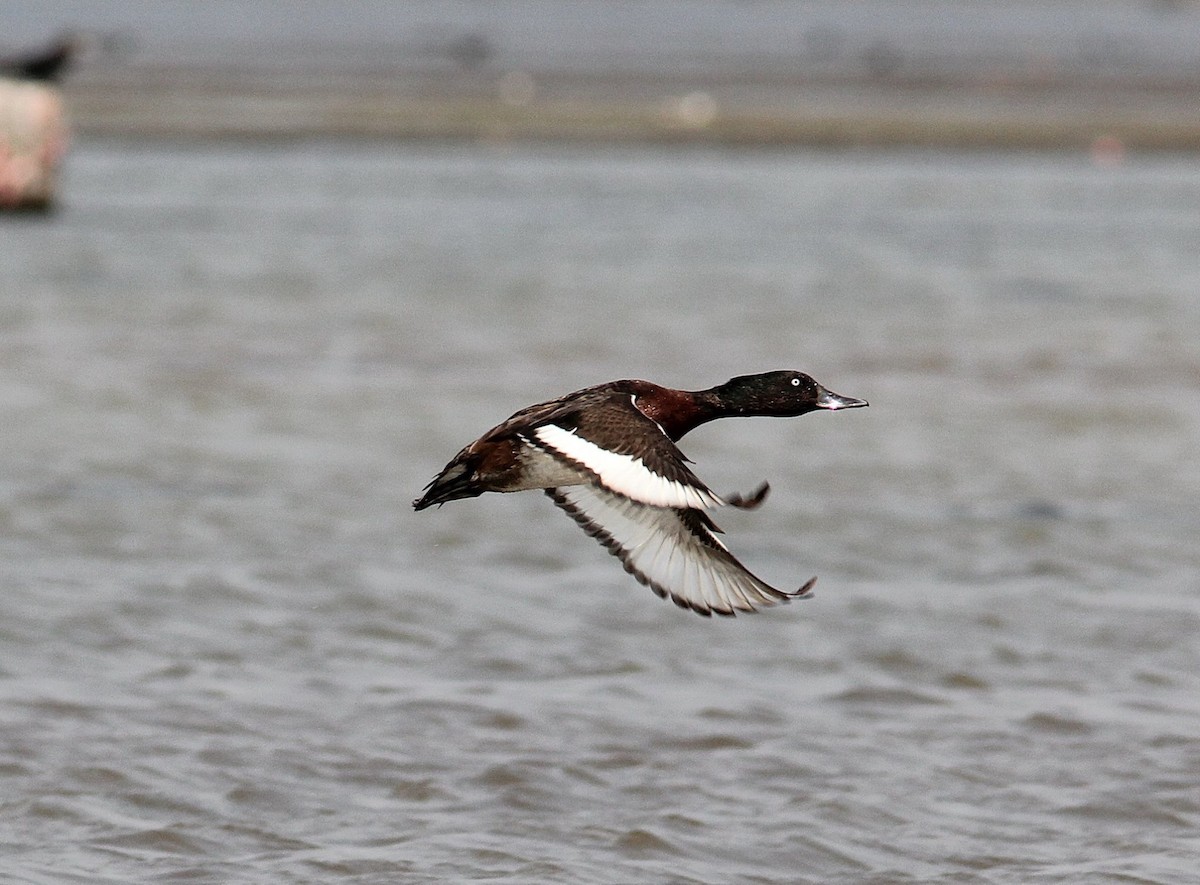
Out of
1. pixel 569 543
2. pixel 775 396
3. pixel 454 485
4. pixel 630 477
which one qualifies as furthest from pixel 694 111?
pixel 630 477

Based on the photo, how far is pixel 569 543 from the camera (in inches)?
390

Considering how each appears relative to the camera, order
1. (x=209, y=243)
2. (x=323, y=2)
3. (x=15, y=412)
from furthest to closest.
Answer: (x=323, y=2) → (x=209, y=243) → (x=15, y=412)

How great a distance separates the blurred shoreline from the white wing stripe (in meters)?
29.2

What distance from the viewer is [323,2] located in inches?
5064

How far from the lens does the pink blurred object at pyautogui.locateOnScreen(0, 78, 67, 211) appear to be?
21922mm

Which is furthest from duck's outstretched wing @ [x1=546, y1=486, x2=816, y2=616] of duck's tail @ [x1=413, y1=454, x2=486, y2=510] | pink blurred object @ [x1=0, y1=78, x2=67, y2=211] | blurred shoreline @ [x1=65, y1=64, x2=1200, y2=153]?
blurred shoreline @ [x1=65, y1=64, x2=1200, y2=153]

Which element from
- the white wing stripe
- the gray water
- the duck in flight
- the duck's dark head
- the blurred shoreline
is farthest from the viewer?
the blurred shoreline

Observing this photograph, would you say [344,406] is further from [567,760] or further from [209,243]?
[209,243]

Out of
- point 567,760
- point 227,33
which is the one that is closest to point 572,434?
point 567,760

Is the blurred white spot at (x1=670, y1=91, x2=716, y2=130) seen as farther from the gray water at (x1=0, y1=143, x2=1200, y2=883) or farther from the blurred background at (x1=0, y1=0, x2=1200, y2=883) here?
the gray water at (x1=0, y1=143, x2=1200, y2=883)

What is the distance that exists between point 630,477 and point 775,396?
1.22 m

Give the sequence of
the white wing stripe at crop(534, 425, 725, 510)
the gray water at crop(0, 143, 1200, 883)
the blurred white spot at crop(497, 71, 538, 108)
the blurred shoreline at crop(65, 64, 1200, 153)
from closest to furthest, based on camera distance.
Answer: the white wing stripe at crop(534, 425, 725, 510) → the gray water at crop(0, 143, 1200, 883) → the blurred shoreline at crop(65, 64, 1200, 153) → the blurred white spot at crop(497, 71, 538, 108)

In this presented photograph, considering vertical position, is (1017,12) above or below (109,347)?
above

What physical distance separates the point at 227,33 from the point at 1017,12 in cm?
6994
